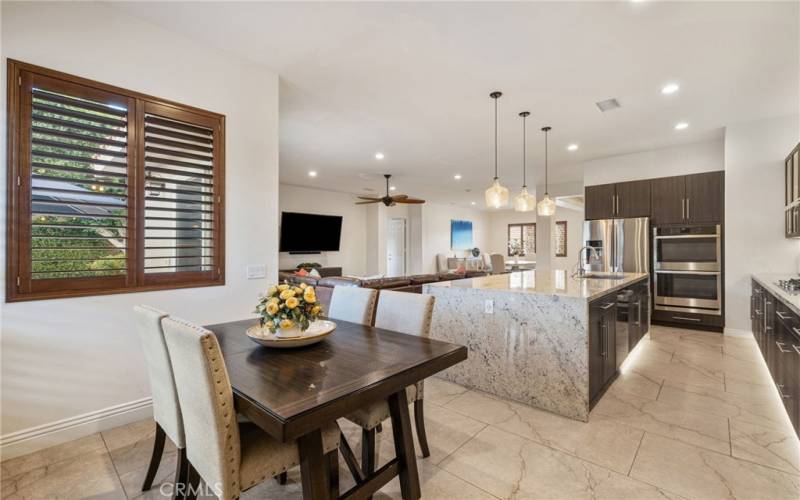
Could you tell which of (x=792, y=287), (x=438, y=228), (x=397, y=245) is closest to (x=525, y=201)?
(x=792, y=287)

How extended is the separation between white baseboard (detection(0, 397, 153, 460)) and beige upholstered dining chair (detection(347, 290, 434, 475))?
1657 mm

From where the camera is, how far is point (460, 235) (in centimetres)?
1237

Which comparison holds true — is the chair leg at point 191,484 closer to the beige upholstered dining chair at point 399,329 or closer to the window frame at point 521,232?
the beige upholstered dining chair at point 399,329

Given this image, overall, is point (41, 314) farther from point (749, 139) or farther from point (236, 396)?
point (749, 139)

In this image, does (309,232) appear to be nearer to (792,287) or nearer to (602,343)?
(602,343)

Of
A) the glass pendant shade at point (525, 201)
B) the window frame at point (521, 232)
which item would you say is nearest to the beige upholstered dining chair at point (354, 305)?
the glass pendant shade at point (525, 201)

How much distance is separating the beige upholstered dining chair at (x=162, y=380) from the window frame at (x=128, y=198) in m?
1.03

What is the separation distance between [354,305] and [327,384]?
3.57 feet

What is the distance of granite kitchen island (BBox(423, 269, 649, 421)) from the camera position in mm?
2439

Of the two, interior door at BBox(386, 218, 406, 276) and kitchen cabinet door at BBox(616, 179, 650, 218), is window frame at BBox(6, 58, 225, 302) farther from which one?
interior door at BBox(386, 218, 406, 276)

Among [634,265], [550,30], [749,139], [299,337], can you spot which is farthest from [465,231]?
[299,337]

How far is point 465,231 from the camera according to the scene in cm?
1258

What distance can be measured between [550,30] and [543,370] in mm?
2412

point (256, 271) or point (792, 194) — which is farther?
point (792, 194)
